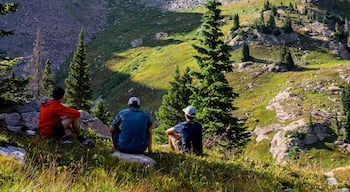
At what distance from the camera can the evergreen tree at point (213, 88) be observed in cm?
3152

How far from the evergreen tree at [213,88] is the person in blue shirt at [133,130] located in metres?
19.4

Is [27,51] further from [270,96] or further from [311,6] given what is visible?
[311,6]

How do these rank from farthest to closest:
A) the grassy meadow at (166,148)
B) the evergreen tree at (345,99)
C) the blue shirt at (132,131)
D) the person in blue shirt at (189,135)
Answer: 1. the evergreen tree at (345,99)
2. the person in blue shirt at (189,135)
3. the blue shirt at (132,131)
4. the grassy meadow at (166,148)

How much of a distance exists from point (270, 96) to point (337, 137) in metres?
22.2

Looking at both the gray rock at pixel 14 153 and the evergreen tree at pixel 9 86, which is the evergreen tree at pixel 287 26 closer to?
the evergreen tree at pixel 9 86

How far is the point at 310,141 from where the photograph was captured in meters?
79.8

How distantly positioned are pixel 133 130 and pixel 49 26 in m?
167

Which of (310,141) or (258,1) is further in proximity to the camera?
(258,1)

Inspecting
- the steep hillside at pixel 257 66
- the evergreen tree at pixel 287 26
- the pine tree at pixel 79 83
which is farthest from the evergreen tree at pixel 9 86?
the evergreen tree at pixel 287 26

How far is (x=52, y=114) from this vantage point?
1220cm

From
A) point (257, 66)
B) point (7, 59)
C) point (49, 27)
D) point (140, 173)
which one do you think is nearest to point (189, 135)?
point (140, 173)

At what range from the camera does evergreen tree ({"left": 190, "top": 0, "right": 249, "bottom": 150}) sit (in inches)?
1241

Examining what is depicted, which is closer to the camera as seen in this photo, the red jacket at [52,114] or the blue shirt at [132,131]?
the blue shirt at [132,131]

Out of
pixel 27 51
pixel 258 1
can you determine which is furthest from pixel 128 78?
pixel 258 1
